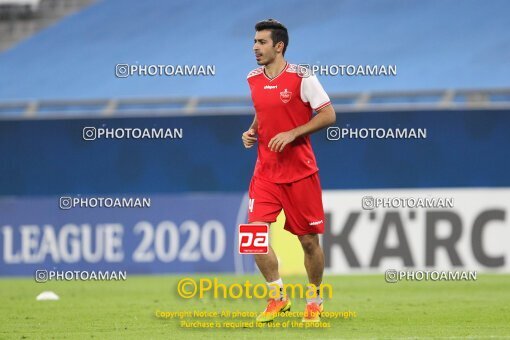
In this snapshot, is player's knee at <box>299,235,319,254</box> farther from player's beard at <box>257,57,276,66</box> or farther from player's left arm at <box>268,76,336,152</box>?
player's beard at <box>257,57,276,66</box>

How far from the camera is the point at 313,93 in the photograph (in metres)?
7.94

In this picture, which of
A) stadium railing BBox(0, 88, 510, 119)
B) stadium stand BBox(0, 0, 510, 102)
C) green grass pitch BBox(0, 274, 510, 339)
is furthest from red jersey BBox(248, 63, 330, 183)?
stadium stand BBox(0, 0, 510, 102)

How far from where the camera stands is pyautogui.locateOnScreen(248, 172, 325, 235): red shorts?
26.6 ft

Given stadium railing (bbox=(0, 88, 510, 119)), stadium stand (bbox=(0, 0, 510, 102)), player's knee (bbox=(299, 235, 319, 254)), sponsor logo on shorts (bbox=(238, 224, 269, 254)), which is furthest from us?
stadium stand (bbox=(0, 0, 510, 102))

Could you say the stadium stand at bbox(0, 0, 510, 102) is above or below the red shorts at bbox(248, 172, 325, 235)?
above

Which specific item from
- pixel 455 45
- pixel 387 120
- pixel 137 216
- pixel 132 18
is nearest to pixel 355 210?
pixel 387 120

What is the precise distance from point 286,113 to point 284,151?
297mm

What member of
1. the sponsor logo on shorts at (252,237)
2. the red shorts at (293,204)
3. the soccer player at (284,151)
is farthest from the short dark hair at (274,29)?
the sponsor logo on shorts at (252,237)

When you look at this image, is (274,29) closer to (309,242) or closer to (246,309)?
(309,242)

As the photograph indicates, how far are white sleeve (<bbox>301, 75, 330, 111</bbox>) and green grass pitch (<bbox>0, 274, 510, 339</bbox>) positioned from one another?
1537 millimetres

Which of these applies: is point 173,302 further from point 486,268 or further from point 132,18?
point 132,18

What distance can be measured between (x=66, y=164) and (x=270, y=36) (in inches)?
290

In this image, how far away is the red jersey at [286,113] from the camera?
26.0 feet

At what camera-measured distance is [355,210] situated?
1371 cm
